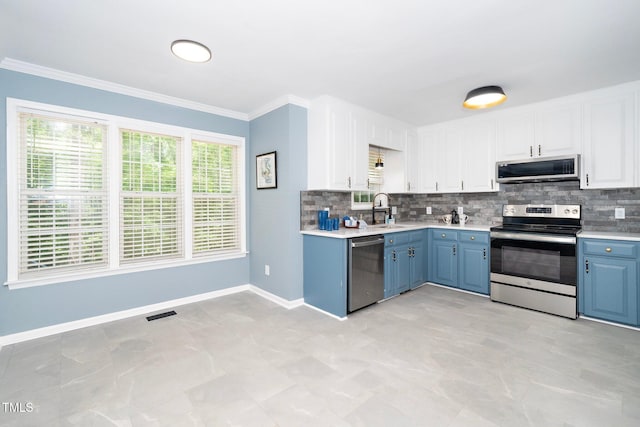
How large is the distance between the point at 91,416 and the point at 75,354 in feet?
3.23

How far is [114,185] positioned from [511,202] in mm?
5008

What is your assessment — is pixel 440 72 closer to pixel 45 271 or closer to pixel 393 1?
pixel 393 1

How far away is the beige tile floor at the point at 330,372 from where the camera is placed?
1.75m

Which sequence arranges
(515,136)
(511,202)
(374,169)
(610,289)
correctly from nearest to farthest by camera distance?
(610,289)
(515,136)
(511,202)
(374,169)

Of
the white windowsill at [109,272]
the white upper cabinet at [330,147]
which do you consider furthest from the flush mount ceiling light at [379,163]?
the white windowsill at [109,272]

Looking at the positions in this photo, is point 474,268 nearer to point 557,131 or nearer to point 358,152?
point 557,131

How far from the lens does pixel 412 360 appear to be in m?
2.34

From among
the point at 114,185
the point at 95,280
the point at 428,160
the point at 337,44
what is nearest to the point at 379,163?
the point at 428,160

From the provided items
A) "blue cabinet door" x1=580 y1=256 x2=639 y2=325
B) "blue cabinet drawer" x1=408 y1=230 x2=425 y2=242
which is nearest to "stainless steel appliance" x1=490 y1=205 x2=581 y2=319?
"blue cabinet door" x1=580 y1=256 x2=639 y2=325

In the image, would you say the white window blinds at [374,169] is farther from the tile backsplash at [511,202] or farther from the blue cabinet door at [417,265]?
the blue cabinet door at [417,265]

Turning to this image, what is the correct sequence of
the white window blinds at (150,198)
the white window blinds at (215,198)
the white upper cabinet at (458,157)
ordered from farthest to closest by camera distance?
the white upper cabinet at (458,157)
the white window blinds at (215,198)
the white window blinds at (150,198)

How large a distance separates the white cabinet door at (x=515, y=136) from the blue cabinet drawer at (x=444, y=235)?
118cm

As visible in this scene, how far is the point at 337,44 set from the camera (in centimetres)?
236

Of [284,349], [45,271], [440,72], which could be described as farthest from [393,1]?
[45,271]
